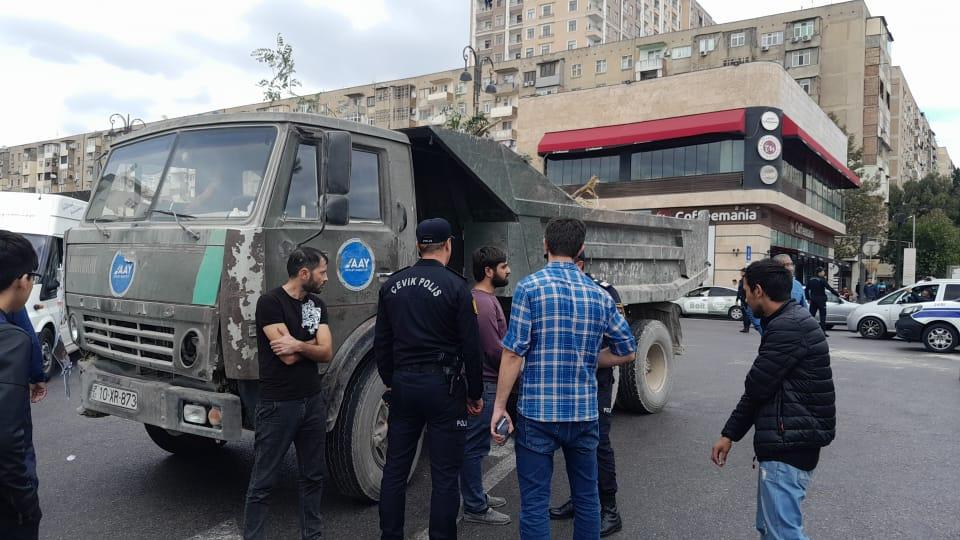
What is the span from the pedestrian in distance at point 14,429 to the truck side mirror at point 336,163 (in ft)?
6.41

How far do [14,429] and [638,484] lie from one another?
13.5ft

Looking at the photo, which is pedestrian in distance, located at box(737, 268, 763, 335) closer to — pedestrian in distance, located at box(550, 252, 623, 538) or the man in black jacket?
the man in black jacket

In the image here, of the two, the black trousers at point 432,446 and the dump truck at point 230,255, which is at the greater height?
the dump truck at point 230,255

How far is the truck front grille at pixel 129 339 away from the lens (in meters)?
3.91

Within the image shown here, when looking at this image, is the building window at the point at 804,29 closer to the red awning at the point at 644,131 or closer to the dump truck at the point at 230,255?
the red awning at the point at 644,131

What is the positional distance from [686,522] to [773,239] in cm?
2968

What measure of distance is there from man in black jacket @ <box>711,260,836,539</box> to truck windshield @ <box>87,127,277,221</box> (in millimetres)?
3023

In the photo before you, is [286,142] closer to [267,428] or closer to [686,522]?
[267,428]

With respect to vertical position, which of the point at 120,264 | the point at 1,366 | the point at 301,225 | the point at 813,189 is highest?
the point at 813,189

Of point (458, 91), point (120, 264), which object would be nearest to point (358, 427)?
point (120, 264)

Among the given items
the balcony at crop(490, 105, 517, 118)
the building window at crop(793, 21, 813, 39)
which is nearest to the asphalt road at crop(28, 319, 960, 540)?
the building window at crop(793, 21, 813, 39)

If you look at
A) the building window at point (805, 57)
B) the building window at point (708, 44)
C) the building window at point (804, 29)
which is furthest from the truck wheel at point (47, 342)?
the building window at point (804, 29)

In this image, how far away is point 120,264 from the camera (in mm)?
4164

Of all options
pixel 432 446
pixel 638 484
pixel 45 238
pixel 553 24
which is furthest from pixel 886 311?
pixel 553 24
